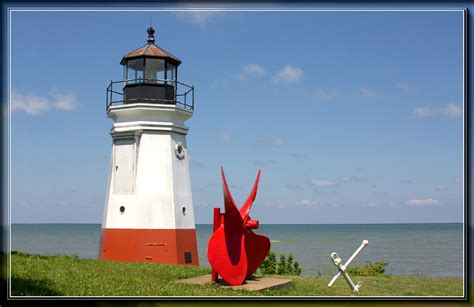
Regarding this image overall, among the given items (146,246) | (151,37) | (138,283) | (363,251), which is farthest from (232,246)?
(363,251)

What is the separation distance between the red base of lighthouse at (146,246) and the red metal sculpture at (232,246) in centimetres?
475

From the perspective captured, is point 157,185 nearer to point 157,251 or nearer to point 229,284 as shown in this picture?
point 157,251

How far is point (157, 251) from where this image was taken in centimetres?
1711

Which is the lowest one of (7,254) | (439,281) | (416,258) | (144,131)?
(416,258)

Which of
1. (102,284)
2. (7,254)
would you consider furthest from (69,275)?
(7,254)

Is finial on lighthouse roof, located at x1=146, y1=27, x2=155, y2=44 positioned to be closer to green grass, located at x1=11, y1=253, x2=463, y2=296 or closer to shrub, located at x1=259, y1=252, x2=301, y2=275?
green grass, located at x1=11, y1=253, x2=463, y2=296

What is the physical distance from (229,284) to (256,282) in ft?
2.18

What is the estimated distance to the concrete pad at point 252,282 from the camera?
11.8 m

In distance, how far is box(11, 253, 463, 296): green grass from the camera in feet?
33.9

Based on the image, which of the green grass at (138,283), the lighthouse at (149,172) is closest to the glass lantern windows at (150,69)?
the lighthouse at (149,172)

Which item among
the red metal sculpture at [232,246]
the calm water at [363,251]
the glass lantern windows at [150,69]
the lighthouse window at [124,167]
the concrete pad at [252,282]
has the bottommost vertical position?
the calm water at [363,251]

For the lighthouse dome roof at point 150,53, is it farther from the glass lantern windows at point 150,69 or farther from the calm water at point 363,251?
the calm water at point 363,251

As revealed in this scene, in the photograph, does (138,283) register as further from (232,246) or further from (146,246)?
(146,246)

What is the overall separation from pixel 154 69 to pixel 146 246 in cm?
513
